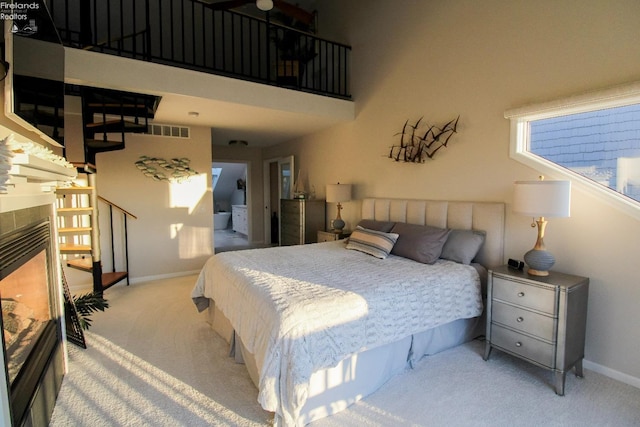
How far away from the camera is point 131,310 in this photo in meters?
3.36

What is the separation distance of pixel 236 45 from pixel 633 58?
19.6 feet

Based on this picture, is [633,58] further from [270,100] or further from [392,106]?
[270,100]

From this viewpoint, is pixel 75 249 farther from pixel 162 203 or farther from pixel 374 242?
pixel 374 242

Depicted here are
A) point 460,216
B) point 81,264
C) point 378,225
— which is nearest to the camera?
point 460,216

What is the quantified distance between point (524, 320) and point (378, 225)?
5.68 ft

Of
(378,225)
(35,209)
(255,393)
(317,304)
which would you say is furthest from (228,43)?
(255,393)

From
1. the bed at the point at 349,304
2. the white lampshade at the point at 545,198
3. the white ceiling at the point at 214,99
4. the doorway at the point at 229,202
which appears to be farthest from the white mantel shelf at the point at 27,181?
the doorway at the point at 229,202

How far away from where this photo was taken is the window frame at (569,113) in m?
2.06

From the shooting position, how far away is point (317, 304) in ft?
5.80

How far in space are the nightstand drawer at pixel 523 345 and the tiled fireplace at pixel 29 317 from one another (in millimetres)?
2763

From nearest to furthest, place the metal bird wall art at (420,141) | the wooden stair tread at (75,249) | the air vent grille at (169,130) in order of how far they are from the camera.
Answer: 1. the metal bird wall art at (420,141)
2. the wooden stair tread at (75,249)
3. the air vent grille at (169,130)

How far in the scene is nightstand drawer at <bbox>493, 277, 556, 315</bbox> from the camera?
2.05 meters

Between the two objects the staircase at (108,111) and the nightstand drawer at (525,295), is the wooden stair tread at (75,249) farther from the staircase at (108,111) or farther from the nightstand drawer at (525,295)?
the nightstand drawer at (525,295)

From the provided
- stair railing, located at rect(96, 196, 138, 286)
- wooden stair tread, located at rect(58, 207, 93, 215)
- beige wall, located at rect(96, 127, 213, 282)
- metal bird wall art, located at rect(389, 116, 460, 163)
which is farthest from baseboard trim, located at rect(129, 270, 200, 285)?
metal bird wall art, located at rect(389, 116, 460, 163)
